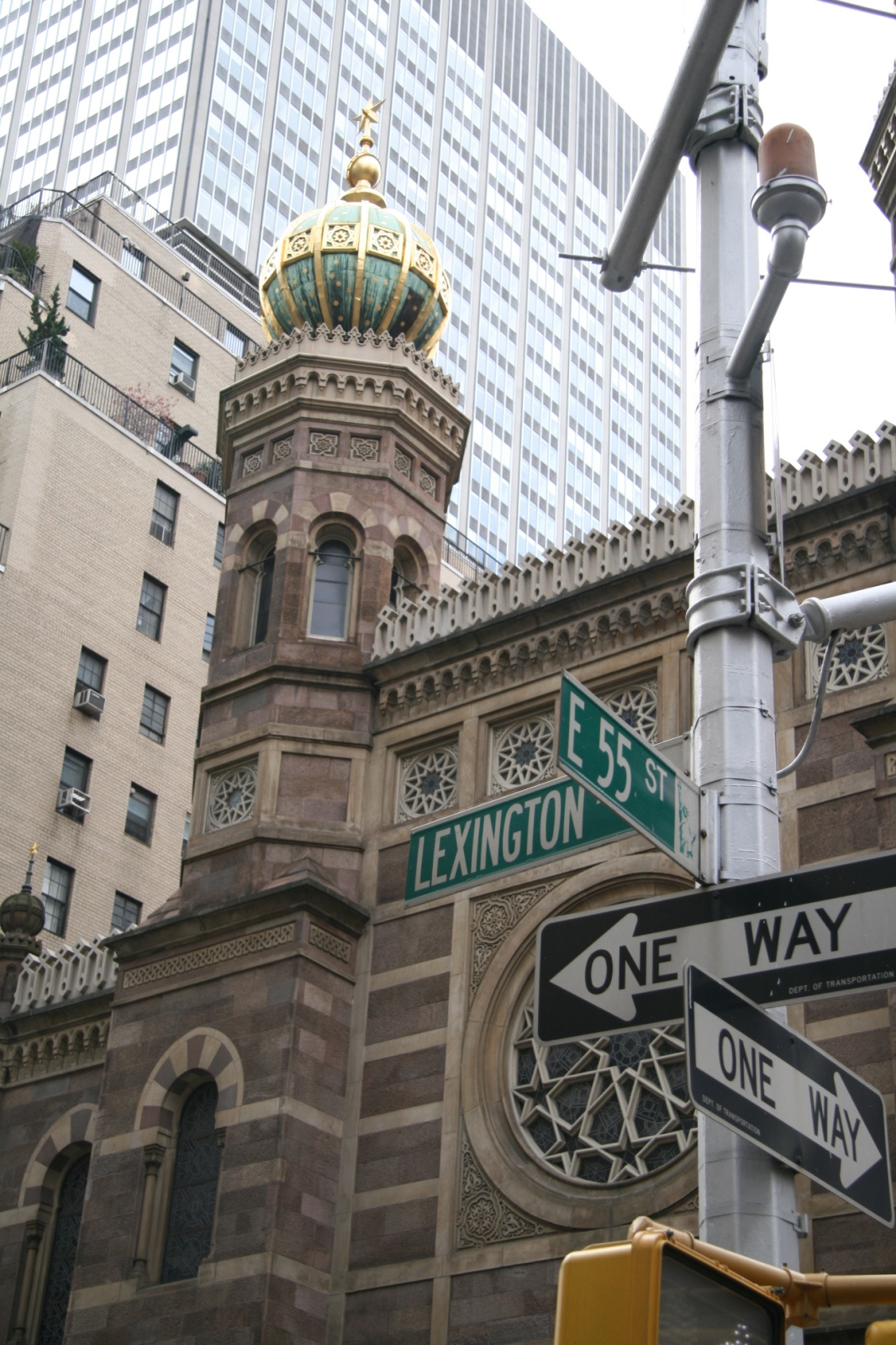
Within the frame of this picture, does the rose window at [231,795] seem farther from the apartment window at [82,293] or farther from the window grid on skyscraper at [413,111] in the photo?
the window grid on skyscraper at [413,111]

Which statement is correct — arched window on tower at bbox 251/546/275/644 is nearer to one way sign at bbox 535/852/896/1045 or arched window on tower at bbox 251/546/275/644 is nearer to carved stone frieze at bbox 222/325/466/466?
carved stone frieze at bbox 222/325/466/466

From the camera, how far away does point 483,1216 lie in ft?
53.1

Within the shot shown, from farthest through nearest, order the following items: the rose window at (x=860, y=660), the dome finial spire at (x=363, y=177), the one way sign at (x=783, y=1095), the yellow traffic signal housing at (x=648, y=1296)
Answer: the dome finial spire at (x=363, y=177), the rose window at (x=860, y=660), the one way sign at (x=783, y=1095), the yellow traffic signal housing at (x=648, y=1296)

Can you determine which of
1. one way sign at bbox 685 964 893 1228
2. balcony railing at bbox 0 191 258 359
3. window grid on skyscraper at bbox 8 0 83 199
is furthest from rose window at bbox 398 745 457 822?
window grid on skyscraper at bbox 8 0 83 199

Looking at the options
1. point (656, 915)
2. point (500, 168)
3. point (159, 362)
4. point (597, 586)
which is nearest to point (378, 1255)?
point (597, 586)

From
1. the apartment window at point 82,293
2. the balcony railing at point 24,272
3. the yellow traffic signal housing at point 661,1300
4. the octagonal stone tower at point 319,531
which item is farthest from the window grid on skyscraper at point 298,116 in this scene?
the yellow traffic signal housing at point 661,1300

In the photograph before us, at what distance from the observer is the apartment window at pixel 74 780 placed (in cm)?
3388

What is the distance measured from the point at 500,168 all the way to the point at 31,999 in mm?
86582

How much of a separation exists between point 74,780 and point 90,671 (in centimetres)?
243

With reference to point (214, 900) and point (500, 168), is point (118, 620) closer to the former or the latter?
point (214, 900)

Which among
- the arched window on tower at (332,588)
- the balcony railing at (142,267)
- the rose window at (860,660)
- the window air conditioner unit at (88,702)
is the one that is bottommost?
the rose window at (860,660)

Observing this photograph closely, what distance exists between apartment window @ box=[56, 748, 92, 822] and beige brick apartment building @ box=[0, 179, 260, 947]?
0.04m

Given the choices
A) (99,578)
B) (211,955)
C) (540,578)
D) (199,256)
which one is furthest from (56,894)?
(199,256)

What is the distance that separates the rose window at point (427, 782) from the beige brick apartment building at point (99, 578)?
584 inches
